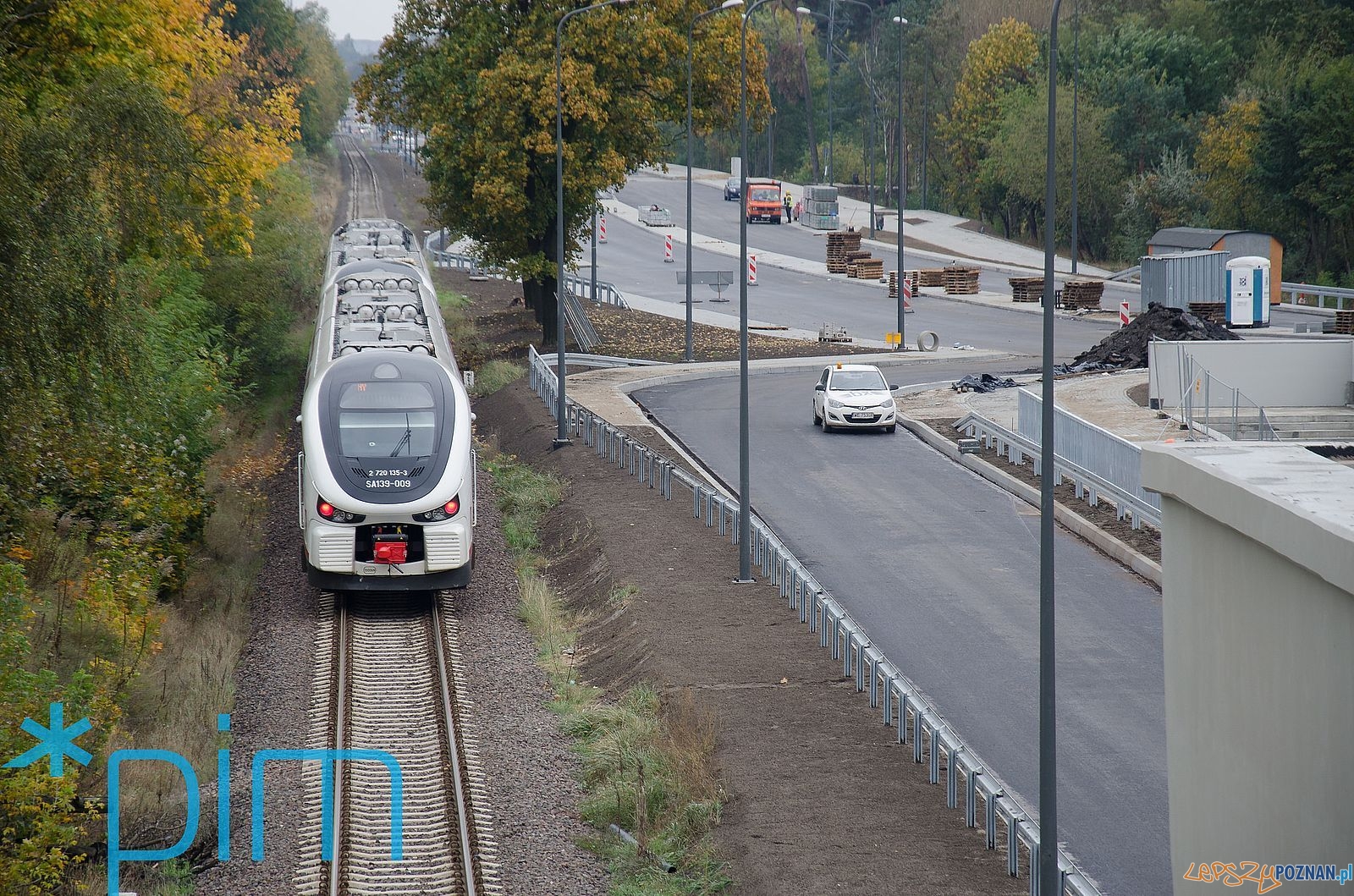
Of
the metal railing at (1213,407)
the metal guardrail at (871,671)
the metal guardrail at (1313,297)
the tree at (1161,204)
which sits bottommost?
the metal guardrail at (871,671)

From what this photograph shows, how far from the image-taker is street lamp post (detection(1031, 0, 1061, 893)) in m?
10.8

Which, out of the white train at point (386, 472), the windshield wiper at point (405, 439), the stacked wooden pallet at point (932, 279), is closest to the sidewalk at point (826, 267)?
the stacked wooden pallet at point (932, 279)

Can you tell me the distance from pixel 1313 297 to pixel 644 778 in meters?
51.7

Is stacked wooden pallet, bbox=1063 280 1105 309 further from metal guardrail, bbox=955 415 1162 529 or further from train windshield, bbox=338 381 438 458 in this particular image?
train windshield, bbox=338 381 438 458

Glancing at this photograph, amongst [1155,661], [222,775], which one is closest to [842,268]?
[1155,661]

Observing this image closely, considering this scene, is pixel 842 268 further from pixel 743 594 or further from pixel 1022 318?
pixel 743 594

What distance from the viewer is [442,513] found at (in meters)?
18.9

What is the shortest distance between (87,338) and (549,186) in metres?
27.9

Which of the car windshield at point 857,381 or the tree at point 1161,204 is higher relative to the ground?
the tree at point 1161,204

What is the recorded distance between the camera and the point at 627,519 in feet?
80.6

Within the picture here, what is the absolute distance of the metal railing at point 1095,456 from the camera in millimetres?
23961

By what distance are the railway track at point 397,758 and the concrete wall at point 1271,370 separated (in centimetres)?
1919

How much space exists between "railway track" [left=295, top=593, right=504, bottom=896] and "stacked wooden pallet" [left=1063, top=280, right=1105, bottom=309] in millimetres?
40818

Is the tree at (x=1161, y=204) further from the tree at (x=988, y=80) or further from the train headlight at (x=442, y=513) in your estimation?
the train headlight at (x=442, y=513)
